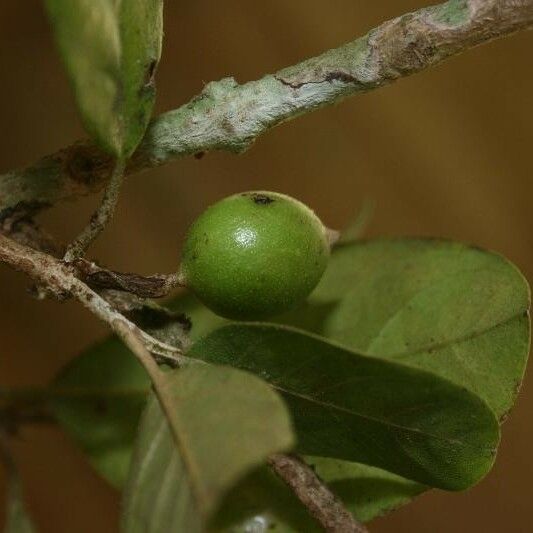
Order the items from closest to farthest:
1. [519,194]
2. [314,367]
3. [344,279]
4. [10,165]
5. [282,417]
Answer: [282,417], [314,367], [344,279], [10,165], [519,194]

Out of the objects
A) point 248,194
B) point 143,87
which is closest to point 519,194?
point 248,194

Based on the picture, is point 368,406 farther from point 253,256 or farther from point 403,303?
point 403,303

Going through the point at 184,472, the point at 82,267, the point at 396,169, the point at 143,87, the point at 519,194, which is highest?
the point at 143,87

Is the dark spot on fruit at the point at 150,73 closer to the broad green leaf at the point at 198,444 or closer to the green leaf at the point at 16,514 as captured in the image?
the broad green leaf at the point at 198,444

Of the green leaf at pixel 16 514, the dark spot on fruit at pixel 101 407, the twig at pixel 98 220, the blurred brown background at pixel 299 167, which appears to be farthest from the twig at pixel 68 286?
the blurred brown background at pixel 299 167

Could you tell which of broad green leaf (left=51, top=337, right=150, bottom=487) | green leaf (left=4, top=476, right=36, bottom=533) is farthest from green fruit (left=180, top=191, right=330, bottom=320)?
green leaf (left=4, top=476, right=36, bottom=533)

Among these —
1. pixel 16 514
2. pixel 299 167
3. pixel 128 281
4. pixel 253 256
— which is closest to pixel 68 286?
pixel 128 281

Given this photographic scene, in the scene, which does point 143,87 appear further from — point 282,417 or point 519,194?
point 519,194
